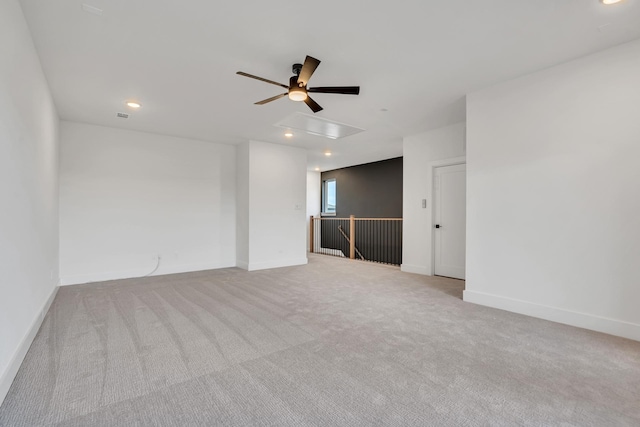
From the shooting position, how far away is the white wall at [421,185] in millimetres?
5078

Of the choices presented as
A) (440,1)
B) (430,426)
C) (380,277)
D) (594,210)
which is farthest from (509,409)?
(380,277)

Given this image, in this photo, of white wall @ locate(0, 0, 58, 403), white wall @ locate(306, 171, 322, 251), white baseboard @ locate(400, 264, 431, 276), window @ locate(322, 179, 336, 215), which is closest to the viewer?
white wall @ locate(0, 0, 58, 403)

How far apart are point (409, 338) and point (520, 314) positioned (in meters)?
1.53

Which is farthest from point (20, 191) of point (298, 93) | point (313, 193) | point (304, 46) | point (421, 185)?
point (313, 193)

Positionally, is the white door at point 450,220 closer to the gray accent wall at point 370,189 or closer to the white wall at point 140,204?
the gray accent wall at point 370,189

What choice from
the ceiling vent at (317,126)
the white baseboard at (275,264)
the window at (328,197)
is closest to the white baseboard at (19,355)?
the white baseboard at (275,264)

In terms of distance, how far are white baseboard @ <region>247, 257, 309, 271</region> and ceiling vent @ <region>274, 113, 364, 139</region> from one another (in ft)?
8.86

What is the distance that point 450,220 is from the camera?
5.12m

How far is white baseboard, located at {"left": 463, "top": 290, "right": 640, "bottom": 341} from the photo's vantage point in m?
2.58

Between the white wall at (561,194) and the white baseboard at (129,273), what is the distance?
471cm

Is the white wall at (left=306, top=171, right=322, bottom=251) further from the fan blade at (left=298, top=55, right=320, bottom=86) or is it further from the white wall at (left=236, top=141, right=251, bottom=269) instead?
the fan blade at (left=298, top=55, right=320, bottom=86)

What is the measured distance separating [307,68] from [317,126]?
228cm

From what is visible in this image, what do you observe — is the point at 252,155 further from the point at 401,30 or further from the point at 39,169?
the point at 401,30

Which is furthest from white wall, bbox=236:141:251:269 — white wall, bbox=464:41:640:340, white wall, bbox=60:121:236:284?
white wall, bbox=464:41:640:340
